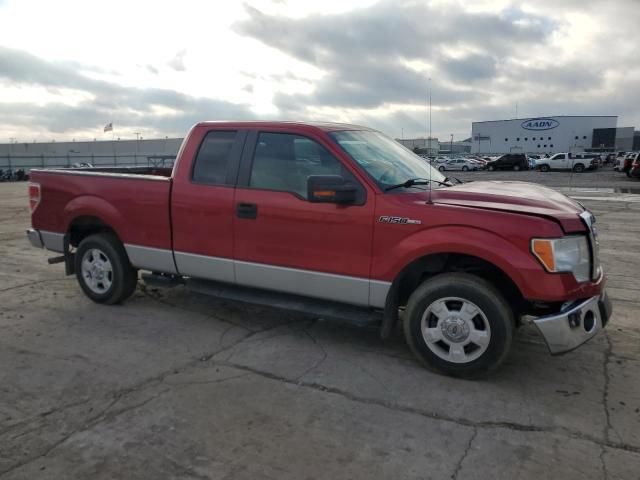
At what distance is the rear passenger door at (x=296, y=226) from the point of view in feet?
14.0

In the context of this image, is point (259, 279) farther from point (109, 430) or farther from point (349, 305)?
point (109, 430)

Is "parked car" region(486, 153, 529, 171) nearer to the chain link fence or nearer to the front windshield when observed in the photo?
the chain link fence

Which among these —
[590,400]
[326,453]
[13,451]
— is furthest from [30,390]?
[590,400]

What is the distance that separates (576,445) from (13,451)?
3272 mm

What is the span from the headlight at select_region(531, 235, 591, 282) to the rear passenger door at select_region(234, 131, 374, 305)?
4.09 feet

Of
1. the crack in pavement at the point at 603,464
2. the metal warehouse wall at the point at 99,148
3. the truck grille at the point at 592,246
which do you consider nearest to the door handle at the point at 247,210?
the truck grille at the point at 592,246

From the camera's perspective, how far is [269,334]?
499cm

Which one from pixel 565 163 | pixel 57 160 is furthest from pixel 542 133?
pixel 57 160

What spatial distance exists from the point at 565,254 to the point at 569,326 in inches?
19.6

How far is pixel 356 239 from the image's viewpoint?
4.25m

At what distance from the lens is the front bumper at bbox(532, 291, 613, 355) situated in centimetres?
366

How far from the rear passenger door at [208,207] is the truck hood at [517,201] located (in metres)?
1.89

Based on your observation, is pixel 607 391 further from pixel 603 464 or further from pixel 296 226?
pixel 296 226

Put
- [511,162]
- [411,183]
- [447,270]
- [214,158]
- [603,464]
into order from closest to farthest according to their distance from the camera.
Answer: [603,464], [447,270], [411,183], [214,158], [511,162]
